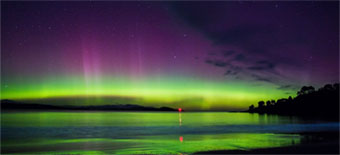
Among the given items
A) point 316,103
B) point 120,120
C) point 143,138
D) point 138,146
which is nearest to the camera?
point 138,146

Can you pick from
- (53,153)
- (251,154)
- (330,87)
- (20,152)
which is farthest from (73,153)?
(330,87)

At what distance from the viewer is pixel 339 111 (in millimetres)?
74000

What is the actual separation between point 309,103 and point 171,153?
329ft

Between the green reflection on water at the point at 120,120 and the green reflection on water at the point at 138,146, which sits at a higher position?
the green reflection on water at the point at 138,146

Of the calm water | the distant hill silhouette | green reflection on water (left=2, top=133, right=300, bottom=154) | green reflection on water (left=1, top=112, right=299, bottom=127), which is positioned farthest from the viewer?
the distant hill silhouette

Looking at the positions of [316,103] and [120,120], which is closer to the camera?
[120,120]

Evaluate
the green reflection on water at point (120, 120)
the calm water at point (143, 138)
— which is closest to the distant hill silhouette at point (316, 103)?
the green reflection on water at point (120, 120)

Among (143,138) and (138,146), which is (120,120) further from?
(138,146)

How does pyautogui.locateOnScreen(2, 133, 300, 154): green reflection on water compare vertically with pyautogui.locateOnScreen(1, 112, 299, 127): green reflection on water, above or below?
above

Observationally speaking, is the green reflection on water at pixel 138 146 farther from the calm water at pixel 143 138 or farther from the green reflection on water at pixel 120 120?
the green reflection on water at pixel 120 120

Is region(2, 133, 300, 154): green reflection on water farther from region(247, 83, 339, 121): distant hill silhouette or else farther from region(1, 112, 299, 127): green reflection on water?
region(247, 83, 339, 121): distant hill silhouette

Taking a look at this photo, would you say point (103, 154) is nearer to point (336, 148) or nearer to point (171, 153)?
point (171, 153)

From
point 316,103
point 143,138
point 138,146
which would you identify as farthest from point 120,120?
point 316,103

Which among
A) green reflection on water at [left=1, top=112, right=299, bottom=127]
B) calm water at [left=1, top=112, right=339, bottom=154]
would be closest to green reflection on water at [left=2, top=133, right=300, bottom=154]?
calm water at [left=1, top=112, right=339, bottom=154]
